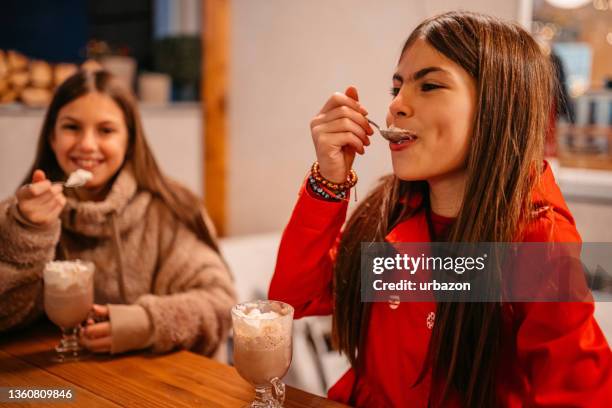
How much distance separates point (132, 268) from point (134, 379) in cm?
50

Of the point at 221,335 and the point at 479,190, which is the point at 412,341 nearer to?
the point at 479,190

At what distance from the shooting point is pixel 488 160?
3.70ft

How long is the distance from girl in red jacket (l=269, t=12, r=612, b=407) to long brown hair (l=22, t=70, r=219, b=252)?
636mm

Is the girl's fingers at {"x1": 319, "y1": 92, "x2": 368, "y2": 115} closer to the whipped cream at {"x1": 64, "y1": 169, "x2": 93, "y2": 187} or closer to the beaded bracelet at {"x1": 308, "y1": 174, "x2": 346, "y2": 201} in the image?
the beaded bracelet at {"x1": 308, "y1": 174, "x2": 346, "y2": 201}

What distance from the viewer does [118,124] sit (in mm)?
1765

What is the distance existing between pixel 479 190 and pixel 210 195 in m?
2.84

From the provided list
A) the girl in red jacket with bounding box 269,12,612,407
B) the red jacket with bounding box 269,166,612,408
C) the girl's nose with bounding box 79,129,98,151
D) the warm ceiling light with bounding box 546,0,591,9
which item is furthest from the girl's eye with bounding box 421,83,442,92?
the warm ceiling light with bounding box 546,0,591,9

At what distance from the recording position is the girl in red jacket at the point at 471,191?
3.49 feet

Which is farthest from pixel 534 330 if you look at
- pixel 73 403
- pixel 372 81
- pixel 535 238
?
pixel 372 81

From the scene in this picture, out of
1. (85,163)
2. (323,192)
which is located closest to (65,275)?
(85,163)
